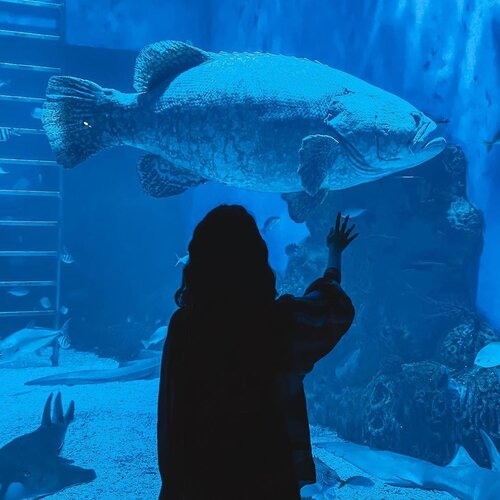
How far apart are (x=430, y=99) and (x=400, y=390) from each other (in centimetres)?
310

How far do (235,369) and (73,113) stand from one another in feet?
9.39

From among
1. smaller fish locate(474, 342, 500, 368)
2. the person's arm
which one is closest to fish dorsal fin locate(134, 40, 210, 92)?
the person's arm

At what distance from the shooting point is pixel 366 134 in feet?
11.8

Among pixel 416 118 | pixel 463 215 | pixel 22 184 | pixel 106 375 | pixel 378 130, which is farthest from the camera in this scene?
pixel 22 184

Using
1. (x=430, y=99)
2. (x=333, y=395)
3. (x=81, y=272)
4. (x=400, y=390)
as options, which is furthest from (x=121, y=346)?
(x=430, y=99)

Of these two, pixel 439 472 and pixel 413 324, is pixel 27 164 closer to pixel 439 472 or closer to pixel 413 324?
pixel 413 324

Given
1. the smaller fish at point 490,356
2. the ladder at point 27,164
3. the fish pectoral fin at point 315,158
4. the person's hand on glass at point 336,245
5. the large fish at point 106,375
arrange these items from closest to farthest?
the person's hand on glass at point 336,245 < the fish pectoral fin at point 315,158 < the smaller fish at point 490,356 < the large fish at point 106,375 < the ladder at point 27,164

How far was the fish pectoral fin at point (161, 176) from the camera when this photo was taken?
403 cm

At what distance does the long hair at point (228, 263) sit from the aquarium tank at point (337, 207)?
18.9 inches

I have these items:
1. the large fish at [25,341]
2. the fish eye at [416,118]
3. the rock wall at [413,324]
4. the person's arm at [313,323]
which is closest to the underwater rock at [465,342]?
the rock wall at [413,324]

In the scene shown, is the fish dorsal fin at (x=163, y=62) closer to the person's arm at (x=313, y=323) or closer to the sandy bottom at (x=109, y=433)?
the person's arm at (x=313, y=323)

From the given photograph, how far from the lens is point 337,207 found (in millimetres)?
6121

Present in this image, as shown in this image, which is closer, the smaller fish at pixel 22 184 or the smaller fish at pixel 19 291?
the smaller fish at pixel 19 291

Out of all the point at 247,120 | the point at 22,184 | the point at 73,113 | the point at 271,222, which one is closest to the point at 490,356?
the point at 247,120
